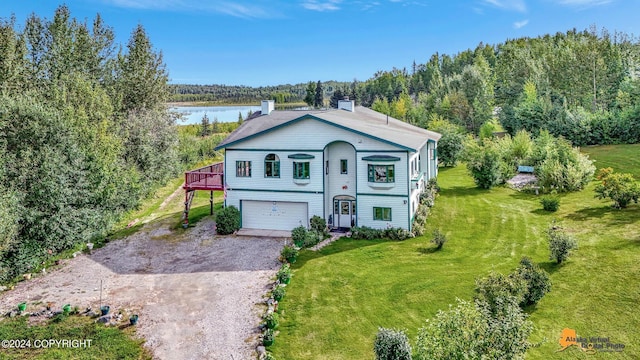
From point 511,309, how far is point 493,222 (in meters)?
16.5

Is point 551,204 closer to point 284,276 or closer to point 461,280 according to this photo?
point 461,280

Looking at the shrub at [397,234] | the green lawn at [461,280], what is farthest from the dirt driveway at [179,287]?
the shrub at [397,234]

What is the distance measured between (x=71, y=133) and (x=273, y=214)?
487 inches

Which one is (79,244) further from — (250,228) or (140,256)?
(250,228)

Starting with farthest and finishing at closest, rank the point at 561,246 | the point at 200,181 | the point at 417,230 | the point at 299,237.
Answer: the point at 200,181, the point at 417,230, the point at 299,237, the point at 561,246

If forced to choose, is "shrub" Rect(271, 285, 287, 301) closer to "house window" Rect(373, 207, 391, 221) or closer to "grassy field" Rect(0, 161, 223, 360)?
"grassy field" Rect(0, 161, 223, 360)

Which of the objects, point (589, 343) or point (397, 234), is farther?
point (397, 234)

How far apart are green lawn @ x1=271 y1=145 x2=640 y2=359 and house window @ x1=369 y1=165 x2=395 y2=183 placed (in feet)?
11.7

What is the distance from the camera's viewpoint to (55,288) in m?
16.5

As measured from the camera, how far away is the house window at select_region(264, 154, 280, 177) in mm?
23359

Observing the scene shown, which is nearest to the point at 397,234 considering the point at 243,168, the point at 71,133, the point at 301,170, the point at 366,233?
the point at 366,233

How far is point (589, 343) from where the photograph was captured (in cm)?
1096

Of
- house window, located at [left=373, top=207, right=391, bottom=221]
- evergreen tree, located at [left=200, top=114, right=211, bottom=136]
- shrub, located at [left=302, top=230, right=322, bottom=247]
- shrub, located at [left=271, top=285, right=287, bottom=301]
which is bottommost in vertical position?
shrub, located at [left=271, top=285, right=287, bottom=301]

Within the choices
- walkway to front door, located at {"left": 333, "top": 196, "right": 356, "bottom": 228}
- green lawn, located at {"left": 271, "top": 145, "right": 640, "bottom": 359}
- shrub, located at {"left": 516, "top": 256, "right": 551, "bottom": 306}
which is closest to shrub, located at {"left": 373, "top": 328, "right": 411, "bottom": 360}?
green lawn, located at {"left": 271, "top": 145, "right": 640, "bottom": 359}
